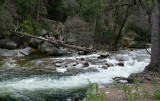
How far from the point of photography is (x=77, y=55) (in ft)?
59.0

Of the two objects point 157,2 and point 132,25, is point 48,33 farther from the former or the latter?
point 157,2

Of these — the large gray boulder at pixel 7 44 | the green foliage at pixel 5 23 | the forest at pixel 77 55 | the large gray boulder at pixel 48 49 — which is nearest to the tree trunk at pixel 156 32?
the forest at pixel 77 55

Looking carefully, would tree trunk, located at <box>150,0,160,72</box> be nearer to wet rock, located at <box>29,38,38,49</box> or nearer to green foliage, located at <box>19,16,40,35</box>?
wet rock, located at <box>29,38,38,49</box>

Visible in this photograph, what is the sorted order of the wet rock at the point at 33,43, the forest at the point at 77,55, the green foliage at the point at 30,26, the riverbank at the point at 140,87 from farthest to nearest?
the green foliage at the point at 30,26
the wet rock at the point at 33,43
the forest at the point at 77,55
the riverbank at the point at 140,87

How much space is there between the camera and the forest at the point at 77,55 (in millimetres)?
6877

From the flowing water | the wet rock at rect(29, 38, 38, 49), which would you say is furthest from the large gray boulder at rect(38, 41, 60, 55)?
the flowing water

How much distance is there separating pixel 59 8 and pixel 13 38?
12456 mm

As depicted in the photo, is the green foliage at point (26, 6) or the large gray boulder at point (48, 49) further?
the green foliage at point (26, 6)

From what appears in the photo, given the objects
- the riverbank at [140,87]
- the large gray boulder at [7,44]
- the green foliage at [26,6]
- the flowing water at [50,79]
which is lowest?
the flowing water at [50,79]

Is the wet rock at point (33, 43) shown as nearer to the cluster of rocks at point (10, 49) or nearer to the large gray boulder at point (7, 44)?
the cluster of rocks at point (10, 49)

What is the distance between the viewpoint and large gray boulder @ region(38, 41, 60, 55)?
56.7ft

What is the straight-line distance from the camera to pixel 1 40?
17.8m

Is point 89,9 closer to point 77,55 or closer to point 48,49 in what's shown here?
point 77,55

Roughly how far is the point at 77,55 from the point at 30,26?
279 inches
